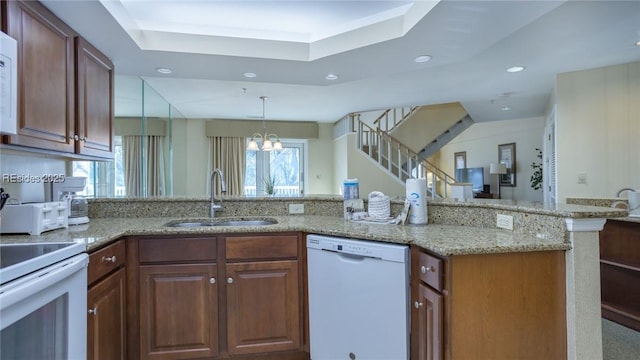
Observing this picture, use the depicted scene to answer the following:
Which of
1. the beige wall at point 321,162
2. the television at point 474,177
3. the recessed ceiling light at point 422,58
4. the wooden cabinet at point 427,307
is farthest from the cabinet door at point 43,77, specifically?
the television at point 474,177

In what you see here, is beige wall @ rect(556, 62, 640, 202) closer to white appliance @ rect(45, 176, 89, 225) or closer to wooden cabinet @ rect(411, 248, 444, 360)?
wooden cabinet @ rect(411, 248, 444, 360)

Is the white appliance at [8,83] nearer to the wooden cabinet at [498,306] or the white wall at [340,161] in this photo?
the wooden cabinet at [498,306]

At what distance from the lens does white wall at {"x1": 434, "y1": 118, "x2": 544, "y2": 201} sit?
22.6ft

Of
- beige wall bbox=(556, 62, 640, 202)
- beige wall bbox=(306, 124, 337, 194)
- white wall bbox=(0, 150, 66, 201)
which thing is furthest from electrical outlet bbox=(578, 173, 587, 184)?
white wall bbox=(0, 150, 66, 201)

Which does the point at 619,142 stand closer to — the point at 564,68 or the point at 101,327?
the point at 564,68

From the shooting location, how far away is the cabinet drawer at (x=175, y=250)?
1914mm

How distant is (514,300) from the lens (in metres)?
1.48

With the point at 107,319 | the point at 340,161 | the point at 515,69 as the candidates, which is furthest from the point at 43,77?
the point at 340,161

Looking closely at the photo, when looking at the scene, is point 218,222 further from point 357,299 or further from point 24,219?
point 357,299

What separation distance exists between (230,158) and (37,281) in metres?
5.84

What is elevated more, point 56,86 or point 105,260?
point 56,86

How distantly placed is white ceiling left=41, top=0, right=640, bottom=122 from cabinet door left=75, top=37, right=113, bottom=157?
12 cm

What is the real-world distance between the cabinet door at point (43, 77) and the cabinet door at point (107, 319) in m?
0.80

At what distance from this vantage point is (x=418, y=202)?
212 cm
